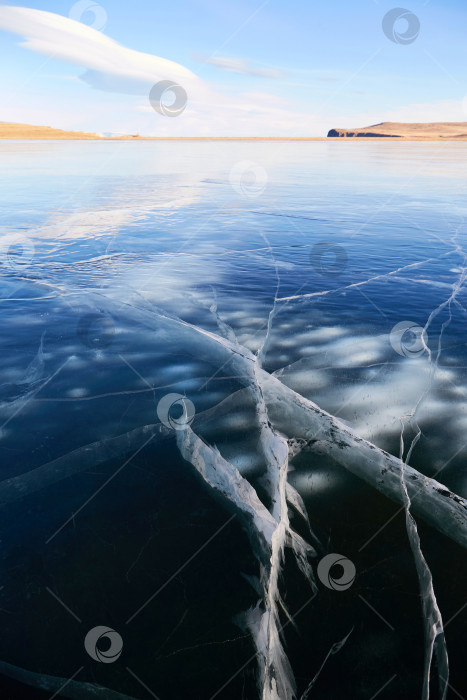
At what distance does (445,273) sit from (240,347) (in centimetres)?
448

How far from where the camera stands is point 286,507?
261 cm

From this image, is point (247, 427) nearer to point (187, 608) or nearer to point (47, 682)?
point (187, 608)
